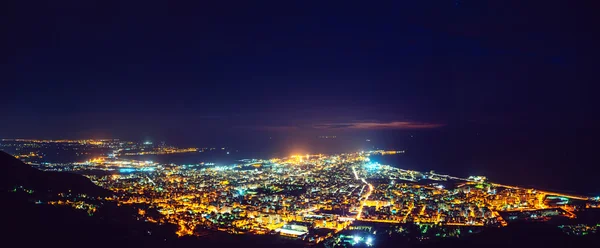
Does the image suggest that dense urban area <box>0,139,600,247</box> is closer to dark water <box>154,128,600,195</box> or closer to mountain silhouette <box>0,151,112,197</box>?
mountain silhouette <box>0,151,112,197</box>

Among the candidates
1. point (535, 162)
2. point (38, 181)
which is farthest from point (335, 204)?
point (535, 162)

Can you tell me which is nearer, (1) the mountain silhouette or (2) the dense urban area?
(2) the dense urban area

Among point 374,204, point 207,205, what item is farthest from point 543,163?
point 207,205

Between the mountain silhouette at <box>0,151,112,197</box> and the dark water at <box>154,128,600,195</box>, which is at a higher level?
the mountain silhouette at <box>0,151,112,197</box>

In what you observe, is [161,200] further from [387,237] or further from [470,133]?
[470,133]

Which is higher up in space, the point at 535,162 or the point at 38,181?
the point at 38,181

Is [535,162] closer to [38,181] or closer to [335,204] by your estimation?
[335,204]

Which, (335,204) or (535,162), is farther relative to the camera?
(535,162)

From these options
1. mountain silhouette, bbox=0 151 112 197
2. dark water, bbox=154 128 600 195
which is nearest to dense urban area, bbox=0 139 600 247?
mountain silhouette, bbox=0 151 112 197
